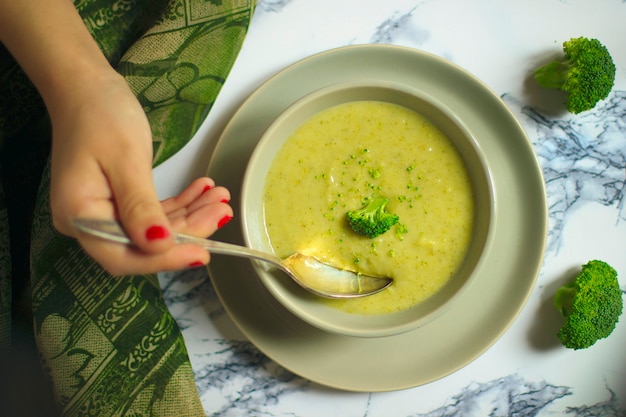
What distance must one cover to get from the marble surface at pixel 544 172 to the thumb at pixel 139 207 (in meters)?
0.77

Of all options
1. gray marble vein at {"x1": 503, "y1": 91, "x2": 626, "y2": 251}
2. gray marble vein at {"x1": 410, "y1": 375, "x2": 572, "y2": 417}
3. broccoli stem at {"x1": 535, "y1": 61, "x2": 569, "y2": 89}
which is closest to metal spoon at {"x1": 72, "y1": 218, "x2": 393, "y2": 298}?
gray marble vein at {"x1": 410, "y1": 375, "x2": 572, "y2": 417}

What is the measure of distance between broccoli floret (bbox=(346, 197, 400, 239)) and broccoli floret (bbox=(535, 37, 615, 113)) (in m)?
0.79

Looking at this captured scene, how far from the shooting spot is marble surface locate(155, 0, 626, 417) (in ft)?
7.19

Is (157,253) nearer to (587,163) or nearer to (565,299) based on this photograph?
(565,299)

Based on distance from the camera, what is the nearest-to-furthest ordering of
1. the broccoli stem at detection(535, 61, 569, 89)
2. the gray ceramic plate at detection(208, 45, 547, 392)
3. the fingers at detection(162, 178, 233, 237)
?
the fingers at detection(162, 178, 233, 237), the gray ceramic plate at detection(208, 45, 547, 392), the broccoli stem at detection(535, 61, 569, 89)

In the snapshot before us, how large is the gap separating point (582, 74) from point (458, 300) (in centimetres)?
91

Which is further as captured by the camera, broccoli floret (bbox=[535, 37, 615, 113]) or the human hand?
broccoli floret (bbox=[535, 37, 615, 113])

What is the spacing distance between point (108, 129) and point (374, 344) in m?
1.14

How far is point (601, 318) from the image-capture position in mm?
2086

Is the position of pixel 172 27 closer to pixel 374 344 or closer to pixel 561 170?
pixel 374 344

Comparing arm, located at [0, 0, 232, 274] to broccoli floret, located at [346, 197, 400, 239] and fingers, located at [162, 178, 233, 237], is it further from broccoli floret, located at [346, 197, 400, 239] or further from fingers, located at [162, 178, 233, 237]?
broccoli floret, located at [346, 197, 400, 239]

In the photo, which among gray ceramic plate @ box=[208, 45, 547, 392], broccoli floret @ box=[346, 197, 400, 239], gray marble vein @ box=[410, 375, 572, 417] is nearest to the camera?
broccoli floret @ box=[346, 197, 400, 239]

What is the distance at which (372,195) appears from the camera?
6.36 ft

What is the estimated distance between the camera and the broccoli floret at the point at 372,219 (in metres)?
1.85
